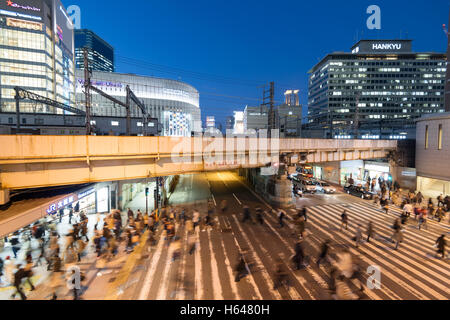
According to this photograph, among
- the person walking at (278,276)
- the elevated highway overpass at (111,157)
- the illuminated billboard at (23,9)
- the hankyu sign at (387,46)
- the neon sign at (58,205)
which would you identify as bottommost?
the person walking at (278,276)

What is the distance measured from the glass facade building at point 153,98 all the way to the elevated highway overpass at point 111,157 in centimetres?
7133

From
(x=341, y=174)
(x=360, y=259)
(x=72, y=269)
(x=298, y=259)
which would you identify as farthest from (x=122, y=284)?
(x=341, y=174)

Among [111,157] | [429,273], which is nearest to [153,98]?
[111,157]

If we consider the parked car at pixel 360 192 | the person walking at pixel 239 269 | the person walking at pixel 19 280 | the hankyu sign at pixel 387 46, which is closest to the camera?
the person walking at pixel 19 280

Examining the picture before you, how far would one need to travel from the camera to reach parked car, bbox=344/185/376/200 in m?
22.9

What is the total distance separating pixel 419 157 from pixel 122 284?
1299 inches

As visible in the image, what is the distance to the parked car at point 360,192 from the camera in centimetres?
2289

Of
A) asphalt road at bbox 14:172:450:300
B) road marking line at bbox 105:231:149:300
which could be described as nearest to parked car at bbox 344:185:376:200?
asphalt road at bbox 14:172:450:300

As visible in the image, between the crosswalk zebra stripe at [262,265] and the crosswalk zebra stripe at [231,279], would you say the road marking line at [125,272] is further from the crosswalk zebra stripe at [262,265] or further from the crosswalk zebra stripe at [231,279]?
the crosswalk zebra stripe at [262,265]

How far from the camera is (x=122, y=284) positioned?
9.09 metres

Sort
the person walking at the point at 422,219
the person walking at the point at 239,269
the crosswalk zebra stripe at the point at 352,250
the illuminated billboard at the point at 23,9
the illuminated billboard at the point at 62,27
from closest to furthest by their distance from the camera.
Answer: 1. the person walking at the point at 239,269
2. the crosswalk zebra stripe at the point at 352,250
3. the person walking at the point at 422,219
4. the illuminated billboard at the point at 23,9
5. the illuminated billboard at the point at 62,27

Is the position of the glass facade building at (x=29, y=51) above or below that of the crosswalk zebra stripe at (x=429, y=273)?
above

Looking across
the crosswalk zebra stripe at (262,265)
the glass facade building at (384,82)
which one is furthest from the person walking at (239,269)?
the glass facade building at (384,82)
